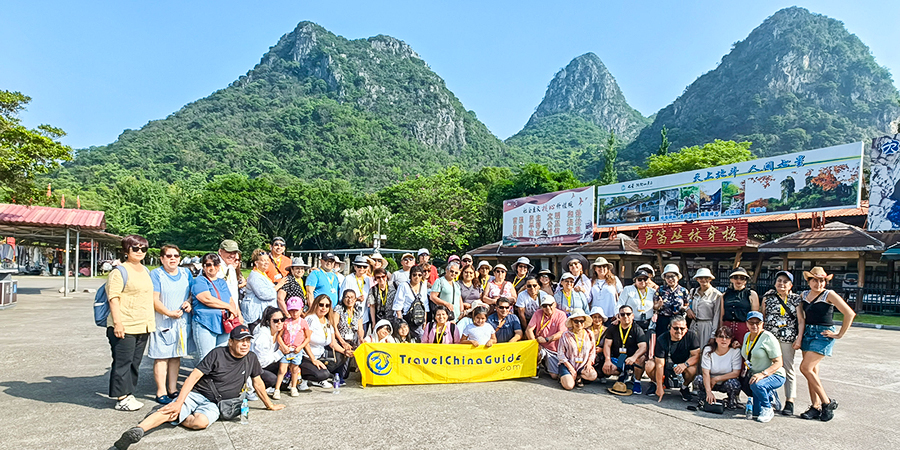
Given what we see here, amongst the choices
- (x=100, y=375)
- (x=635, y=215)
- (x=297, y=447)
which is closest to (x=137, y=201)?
(x=635, y=215)

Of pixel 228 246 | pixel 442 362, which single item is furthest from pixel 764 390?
pixel 228 246

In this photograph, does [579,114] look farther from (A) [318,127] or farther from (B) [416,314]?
(B) [416,314]

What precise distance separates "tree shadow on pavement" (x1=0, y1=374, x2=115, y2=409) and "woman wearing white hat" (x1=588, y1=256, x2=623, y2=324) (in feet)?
19.7

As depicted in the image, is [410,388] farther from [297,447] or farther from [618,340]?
[618,340]

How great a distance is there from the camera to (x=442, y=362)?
6543mm

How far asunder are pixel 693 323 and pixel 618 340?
0.92 meters

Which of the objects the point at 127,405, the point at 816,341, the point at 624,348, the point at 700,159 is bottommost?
the point at 127,405

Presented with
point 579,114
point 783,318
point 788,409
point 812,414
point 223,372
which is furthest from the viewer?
point 579,114

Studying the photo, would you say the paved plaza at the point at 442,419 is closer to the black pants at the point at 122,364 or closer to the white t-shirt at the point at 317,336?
the black pants at the point at 122,364

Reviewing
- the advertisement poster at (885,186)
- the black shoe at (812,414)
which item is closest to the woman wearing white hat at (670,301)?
the black shoe at (812,414)

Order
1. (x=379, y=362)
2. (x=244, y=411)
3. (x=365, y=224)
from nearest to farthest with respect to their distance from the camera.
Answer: (x=244, y=411), (x=379, y=362), (x=365, y=224)

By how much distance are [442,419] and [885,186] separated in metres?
17.5

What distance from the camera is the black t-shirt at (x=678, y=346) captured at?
5980 mm

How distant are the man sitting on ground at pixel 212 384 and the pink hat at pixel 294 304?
1.24 meters
